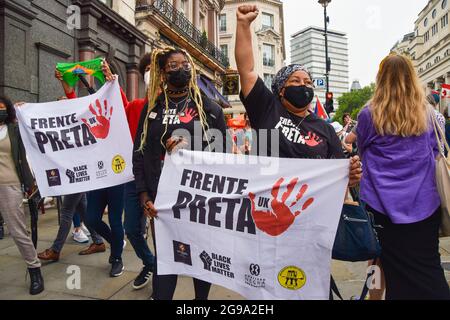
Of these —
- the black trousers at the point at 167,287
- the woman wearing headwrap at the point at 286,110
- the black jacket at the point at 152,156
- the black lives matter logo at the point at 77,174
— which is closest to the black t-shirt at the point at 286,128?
the woman wearing headwrap at the point at 286,110

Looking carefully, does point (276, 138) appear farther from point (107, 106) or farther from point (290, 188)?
point (107, 106)

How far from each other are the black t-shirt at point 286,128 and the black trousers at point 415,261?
609 millimetres

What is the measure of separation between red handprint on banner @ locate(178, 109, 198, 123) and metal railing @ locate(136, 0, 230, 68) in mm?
12902

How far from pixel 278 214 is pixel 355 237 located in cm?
46

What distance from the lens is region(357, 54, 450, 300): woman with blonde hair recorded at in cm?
195

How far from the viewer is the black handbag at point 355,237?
1902mm

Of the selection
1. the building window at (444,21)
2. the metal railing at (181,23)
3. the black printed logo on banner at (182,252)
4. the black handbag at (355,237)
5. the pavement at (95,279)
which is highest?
the building window at (444,21)

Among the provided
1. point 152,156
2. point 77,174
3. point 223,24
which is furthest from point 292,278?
point 223,24

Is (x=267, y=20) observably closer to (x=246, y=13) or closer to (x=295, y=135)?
(x=246, y=13)

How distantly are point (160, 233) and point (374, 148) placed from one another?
60.3 inches

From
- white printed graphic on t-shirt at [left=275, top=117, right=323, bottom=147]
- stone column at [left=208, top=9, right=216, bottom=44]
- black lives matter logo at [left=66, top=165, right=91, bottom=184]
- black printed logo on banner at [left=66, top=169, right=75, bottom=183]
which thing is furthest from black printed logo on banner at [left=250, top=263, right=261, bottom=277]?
stone column at [left=208, top=9, right=216, bottom=44]

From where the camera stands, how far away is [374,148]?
212 cm

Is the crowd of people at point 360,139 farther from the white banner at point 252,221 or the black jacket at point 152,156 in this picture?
the white banner at point 252,221
